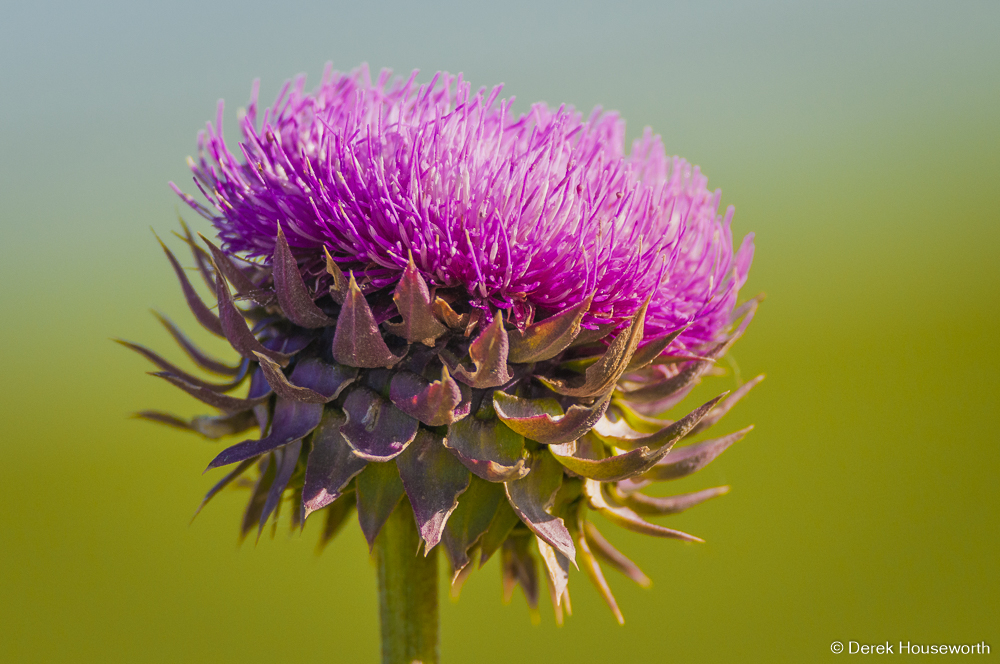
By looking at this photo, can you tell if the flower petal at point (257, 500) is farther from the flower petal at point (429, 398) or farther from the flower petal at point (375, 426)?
the flower petal at point (429, 398)

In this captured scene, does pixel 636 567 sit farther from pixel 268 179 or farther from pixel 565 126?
pixel 268 179

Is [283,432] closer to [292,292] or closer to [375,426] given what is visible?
[375,426]

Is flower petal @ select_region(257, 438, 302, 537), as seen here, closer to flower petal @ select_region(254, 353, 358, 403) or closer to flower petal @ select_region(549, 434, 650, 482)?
flower petal @ select_region(254, 353, 358, 403)

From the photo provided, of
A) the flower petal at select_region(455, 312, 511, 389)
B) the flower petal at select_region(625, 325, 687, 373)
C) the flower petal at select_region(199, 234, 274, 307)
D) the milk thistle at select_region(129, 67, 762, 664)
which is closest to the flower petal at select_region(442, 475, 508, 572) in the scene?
the milk thistle at select_region(129, 67, 762, 664)

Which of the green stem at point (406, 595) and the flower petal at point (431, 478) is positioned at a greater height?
the flower petal at point (431, 478)

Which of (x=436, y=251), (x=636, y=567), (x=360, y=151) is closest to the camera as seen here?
(x=436, y=251)

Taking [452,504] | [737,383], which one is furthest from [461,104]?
[737,383]

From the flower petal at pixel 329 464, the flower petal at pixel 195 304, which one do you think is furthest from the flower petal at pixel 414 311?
the flower petal at pixel 195 304
